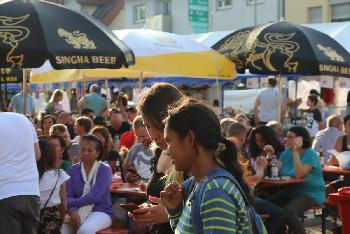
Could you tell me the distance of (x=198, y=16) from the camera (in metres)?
35.0

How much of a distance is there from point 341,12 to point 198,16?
6.80 meters

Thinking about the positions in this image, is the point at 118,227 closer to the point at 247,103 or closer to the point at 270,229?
the point at 270,229

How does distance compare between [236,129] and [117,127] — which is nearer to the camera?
[236,129]

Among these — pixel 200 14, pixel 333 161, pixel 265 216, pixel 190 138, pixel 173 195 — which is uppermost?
pixel 200 14

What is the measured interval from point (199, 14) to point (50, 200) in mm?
28539

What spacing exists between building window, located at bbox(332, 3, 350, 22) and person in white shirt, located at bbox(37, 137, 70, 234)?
28824mm

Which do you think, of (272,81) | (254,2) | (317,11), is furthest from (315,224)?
(254,2)

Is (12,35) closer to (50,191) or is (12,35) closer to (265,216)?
(50,191)

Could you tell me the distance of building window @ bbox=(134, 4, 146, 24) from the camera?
4659cm

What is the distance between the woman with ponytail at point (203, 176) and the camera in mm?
2768

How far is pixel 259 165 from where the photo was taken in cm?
887

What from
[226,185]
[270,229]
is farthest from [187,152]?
[270,229]

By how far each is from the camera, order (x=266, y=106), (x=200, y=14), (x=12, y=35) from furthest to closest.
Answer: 1. (x=200, y=14)
2. (x=266, y=106)
3. (x=12, y=35)

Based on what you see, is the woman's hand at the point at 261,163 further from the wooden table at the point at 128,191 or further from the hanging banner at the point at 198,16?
the hanging banner at the point at 198,16
